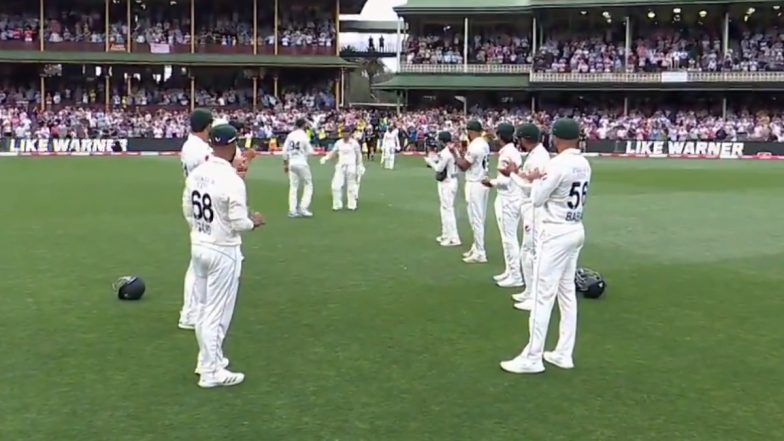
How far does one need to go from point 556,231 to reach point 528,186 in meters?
2.04

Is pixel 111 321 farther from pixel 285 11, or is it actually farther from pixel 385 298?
pixel 285 11

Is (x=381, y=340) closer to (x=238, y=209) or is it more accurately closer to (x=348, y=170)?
(x=238, y=209)

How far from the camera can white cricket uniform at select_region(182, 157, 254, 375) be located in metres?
6.84

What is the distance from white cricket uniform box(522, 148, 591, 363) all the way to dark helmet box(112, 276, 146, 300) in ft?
15.9

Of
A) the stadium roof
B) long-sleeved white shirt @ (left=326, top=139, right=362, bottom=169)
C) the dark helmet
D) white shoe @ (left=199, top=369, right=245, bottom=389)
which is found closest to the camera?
white shoe @ (left=199, top=369, right=245, bottom=389)

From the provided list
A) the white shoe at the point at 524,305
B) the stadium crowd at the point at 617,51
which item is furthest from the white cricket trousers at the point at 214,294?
the stadium crowd at the point at 617,51

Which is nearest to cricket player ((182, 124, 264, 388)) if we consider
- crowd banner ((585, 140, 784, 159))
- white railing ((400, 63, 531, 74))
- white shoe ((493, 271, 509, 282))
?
white shoe ((493, 271, 509, 282))

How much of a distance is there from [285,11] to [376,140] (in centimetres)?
1648

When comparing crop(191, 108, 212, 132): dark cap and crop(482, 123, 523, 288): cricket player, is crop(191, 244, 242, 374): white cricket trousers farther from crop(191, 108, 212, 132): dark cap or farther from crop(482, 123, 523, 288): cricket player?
crop(482, 123, 523, 288): cricket player

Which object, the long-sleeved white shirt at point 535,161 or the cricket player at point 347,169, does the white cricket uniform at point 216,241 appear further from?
the cricket player at point 347,169

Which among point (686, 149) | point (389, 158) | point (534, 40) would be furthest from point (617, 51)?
point (389, 158)

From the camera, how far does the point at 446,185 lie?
46.5 feet

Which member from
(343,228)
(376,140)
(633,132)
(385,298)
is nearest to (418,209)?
(343,228)

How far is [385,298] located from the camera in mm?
10430
